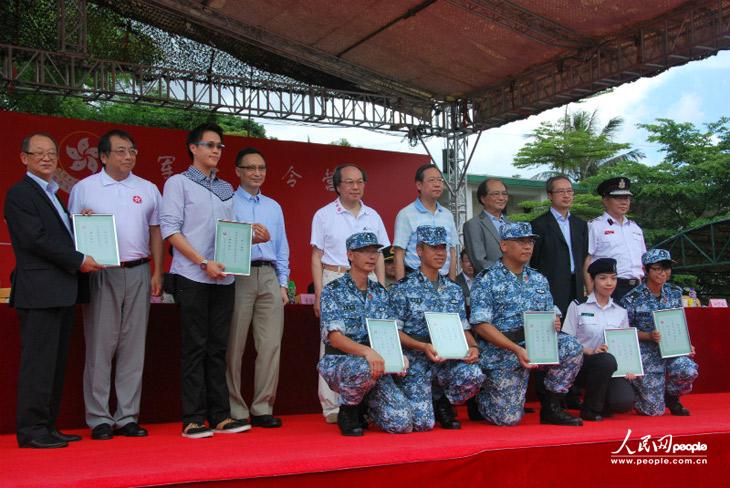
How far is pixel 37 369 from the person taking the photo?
3.04m

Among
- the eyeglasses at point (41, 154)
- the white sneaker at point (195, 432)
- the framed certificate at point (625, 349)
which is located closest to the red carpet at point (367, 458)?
the white sneaker at point (195, 432)

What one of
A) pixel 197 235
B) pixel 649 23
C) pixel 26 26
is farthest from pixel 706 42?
pixel 26 26

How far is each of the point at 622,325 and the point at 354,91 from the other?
214 inches

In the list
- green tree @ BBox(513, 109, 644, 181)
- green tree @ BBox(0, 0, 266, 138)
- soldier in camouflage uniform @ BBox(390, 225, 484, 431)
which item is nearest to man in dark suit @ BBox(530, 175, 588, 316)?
soldier in camouflage uniform @ BBox(390, 225, 484, 431)

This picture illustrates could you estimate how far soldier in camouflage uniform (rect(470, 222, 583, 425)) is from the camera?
3602 millimetres

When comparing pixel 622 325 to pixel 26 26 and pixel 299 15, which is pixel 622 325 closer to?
pixel 299 15

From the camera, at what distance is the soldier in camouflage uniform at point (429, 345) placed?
11.3 ft

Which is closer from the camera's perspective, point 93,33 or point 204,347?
point 204,347

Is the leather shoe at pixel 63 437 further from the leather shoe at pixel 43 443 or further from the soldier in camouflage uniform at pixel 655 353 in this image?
the soldier in camouflage uniform at pixel 655 353

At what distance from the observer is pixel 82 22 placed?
728 cm

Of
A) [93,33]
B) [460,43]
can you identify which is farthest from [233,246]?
[93,33]

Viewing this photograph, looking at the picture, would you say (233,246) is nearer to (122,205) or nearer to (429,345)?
(122,205)

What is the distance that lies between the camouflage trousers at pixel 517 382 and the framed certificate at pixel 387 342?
64 cm

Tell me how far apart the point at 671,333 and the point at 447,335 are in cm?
163
